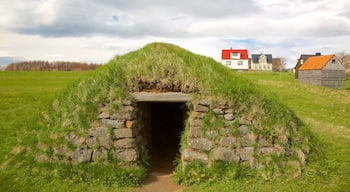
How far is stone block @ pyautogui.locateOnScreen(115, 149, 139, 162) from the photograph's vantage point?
20.2ft

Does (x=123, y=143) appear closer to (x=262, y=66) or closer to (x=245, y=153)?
(x=245, y=153)

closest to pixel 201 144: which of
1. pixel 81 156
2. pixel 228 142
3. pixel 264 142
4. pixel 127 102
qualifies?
pixel 228 142

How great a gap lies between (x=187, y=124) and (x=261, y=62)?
78.5 m

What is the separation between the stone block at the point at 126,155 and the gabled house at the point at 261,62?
77.0 meters

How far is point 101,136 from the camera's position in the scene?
6160 millimetres

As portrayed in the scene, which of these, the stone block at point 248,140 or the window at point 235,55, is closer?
the stone block at point 248,140

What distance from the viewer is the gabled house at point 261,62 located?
79625 millimetres

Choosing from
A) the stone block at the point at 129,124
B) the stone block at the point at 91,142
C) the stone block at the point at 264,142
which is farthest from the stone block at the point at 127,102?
the stone block at the point at 264,142

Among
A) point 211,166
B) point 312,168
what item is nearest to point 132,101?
point 211,166

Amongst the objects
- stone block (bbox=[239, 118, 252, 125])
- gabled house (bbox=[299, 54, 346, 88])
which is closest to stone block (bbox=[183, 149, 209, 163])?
stone block (bbox=[239, 118, 252, 125])

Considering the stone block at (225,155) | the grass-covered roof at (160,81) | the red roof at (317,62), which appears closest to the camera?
the stone block at (225,155)

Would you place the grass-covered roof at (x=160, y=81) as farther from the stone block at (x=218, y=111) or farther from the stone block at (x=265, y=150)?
the stone block at (x=265, y=150)

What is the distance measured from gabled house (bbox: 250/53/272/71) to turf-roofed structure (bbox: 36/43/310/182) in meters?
75.9

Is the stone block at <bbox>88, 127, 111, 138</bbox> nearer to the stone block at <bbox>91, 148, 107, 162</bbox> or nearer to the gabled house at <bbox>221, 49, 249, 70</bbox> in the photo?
the stone block at <bbox>91, 148, 107, 162</bbox>
